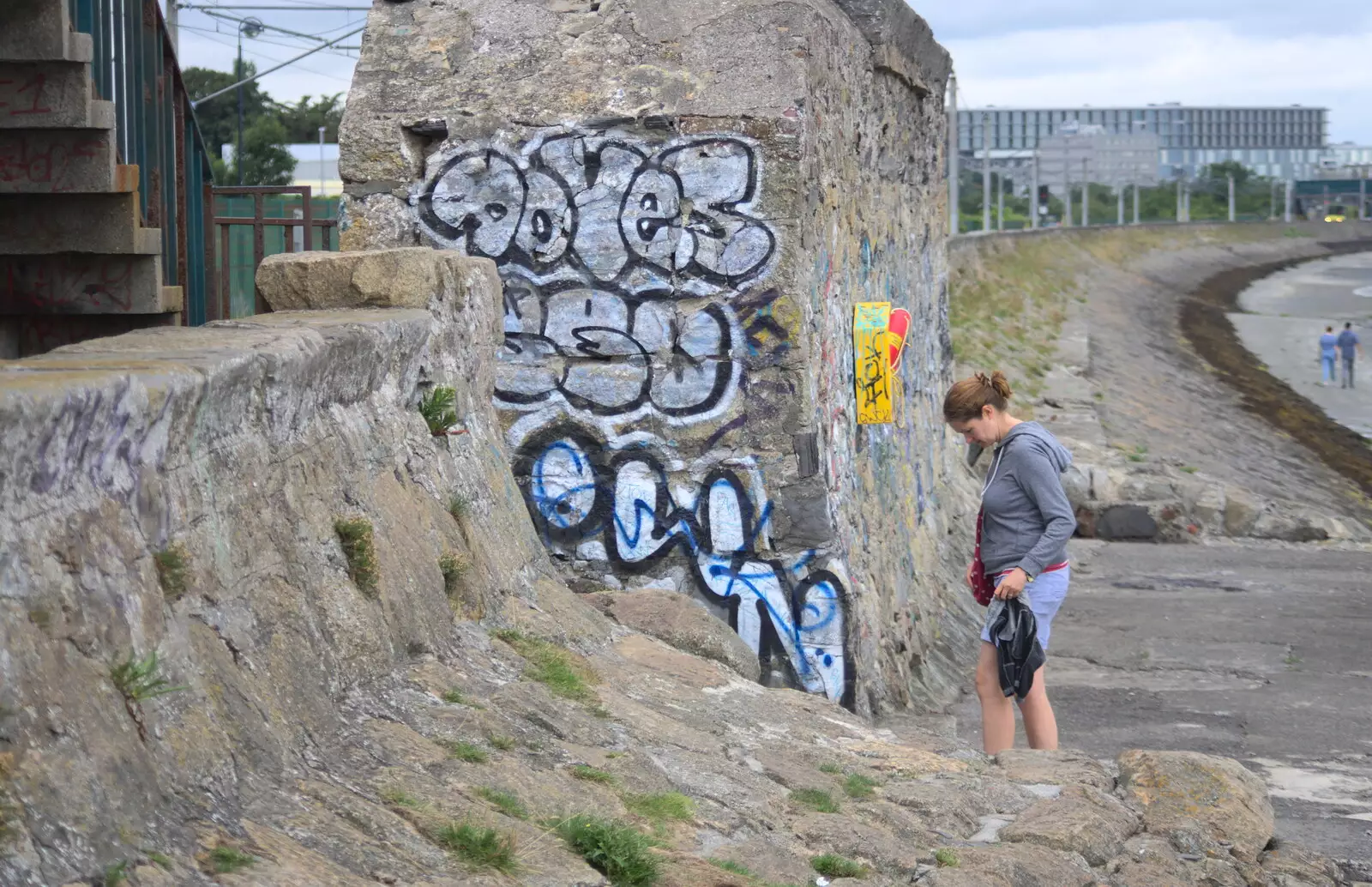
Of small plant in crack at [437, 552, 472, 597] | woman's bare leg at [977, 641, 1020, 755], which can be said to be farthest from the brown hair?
small plant in crack at [437, 552, 472, 597]

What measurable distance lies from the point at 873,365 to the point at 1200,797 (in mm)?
3435

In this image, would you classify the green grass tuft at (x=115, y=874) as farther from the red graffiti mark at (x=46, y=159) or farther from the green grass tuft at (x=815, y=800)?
the red graffiti mark at (x=46, y=159)

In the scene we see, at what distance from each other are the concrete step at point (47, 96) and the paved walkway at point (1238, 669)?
496cm

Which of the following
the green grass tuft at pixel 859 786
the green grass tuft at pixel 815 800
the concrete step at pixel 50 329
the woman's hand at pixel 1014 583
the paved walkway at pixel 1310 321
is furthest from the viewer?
the paved walkway at pixel 1310 321

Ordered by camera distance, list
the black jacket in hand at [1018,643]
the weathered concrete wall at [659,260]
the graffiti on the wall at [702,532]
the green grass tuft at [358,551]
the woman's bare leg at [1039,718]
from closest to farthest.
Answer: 1. the green grass tuft at [358,551]
2. the black jacket in hand at [1018,643]
3. the woman's bare leg at [1039,718]
4. the weathered concrete wall at [659,260]
5. the graffiti on the wall at [702,532]

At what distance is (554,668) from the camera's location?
4730 mm

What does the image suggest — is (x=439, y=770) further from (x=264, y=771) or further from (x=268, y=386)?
(x=268, y=386)

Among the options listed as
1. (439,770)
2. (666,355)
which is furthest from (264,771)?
(666,355)

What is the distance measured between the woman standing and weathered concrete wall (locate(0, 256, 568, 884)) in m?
2.08

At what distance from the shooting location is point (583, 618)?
5578 millimetres

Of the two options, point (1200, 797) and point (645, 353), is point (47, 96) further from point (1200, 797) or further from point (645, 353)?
point (1200, 797)

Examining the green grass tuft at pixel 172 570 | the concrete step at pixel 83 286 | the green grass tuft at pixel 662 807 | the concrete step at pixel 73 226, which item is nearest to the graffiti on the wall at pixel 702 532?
the concrete step at pixel 83 286

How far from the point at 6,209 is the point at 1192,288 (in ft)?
171

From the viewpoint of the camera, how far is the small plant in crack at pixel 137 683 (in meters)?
2.87
